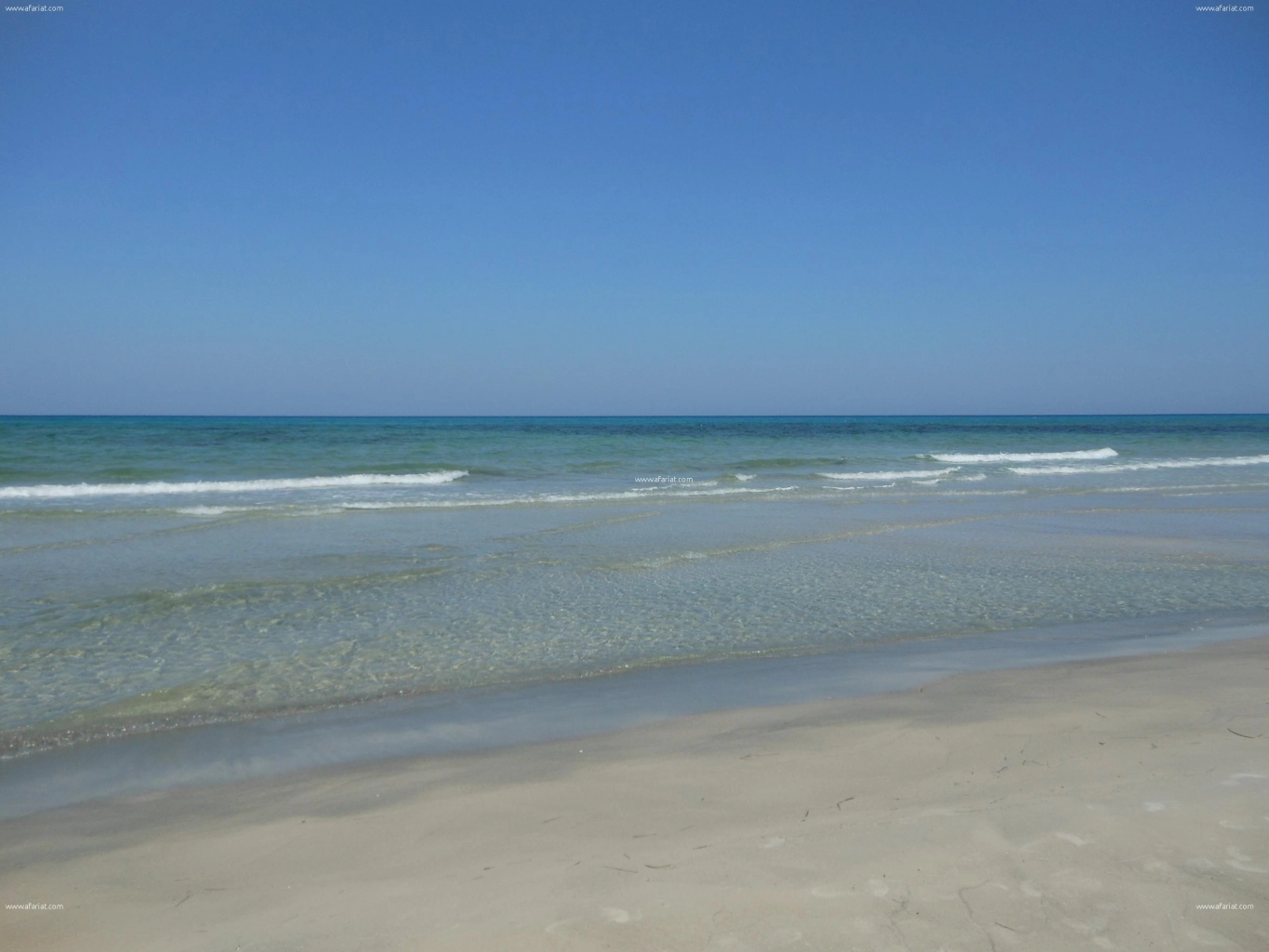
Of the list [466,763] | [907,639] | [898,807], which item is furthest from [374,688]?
[907,639]

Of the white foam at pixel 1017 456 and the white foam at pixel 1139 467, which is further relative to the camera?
the white foam at pixel 1017 456

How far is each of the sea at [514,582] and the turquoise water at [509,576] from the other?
0.04 meters

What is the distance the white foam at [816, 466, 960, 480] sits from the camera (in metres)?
24.9

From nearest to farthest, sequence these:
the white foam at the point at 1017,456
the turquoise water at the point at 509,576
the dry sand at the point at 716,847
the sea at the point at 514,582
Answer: the dry sand at the point at 716,847
the sea at the point at 514,582
the turquoise water at the point at 509,576
the white foam at the point at 1017,456

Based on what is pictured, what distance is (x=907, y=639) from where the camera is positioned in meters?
6.96

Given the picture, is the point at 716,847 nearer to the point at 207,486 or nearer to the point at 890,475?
the point at 207,486

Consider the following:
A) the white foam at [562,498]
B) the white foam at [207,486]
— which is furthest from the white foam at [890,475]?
the white foam at [207,486]

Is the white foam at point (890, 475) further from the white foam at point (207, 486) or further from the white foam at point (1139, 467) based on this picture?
the white foam at point (207, 486)

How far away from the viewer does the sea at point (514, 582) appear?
233 inches

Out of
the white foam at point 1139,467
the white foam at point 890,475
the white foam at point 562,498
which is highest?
the white foam at point 1139,467

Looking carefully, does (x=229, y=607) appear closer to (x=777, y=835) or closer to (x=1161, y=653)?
(x=777, y=835)

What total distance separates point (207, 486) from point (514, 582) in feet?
47.2

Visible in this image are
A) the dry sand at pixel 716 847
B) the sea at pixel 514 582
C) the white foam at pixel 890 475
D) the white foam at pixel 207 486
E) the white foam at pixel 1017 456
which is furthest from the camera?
the white foam at pixel 1017 456

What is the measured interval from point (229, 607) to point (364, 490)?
12872 millimetres
